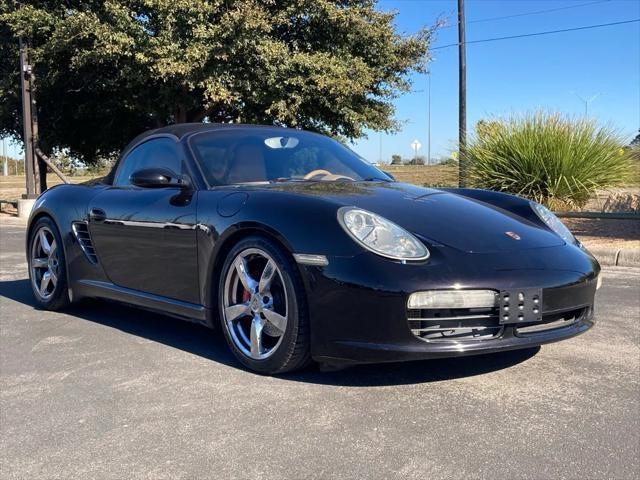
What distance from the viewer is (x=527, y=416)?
2.73 metres

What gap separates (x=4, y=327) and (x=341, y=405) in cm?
279

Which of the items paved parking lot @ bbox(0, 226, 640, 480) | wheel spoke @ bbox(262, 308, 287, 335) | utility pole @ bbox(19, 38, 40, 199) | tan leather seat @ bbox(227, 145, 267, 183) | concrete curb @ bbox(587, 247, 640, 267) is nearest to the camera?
paved parking lot @ bbox(0, 226, 640, 480)

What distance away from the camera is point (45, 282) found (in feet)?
16.0

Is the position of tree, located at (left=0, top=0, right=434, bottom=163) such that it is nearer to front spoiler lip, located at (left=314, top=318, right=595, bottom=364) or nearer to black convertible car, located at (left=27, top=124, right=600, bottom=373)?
black convertible car, located at (left=27, top=124, right=600, bottom=373)

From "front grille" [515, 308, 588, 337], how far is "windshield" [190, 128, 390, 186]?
157cm

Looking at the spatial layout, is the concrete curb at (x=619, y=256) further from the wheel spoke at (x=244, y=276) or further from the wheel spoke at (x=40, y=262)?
the wheel spoke at (x=40, y=262)

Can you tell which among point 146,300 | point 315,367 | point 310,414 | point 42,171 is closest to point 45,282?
point 146,300

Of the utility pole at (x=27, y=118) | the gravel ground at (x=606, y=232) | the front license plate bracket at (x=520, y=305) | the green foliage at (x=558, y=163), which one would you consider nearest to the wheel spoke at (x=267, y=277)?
the front license plate bracket at (x=520, y=305)

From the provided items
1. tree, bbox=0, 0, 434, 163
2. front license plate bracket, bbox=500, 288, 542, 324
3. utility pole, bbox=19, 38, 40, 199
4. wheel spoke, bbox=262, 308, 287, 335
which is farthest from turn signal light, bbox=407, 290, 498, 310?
utility pole, bbox=19, 38, 40, 199

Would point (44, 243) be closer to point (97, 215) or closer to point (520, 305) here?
point (97, 215)

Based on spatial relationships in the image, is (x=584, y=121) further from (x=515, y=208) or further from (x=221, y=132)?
(x=221, y=132)

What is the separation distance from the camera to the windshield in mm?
3818

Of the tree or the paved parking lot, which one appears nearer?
the paved parking lot

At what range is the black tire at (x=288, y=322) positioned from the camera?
297cm
